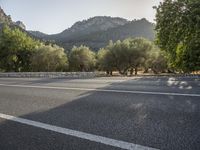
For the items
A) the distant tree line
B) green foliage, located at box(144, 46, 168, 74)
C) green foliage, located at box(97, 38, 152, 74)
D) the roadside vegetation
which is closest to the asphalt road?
the roadside vegetation

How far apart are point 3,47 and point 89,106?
69629 millimetres

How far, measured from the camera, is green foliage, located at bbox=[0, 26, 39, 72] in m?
71.9

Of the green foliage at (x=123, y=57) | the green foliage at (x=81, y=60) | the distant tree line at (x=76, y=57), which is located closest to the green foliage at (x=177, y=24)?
the green foliage at (x=123, y=57)

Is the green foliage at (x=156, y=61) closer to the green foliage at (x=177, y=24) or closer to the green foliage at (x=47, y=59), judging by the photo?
the green foliage at (x=47, y=59)

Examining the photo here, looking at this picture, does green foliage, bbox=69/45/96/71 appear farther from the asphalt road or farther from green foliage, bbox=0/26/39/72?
the asphalt road

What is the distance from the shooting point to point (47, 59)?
72.4 metres

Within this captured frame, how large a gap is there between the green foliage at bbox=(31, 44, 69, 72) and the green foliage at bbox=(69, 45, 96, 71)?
15.4ft

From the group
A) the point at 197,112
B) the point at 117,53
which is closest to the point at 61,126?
the point at 197,112

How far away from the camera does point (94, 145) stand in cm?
413

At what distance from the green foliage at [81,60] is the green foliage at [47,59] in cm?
469

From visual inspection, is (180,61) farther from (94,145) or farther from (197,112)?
(94,145)

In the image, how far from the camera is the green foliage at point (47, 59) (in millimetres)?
71500

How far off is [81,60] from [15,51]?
18.0m

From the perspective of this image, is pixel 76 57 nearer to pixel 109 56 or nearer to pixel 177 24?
pixel 109 56
